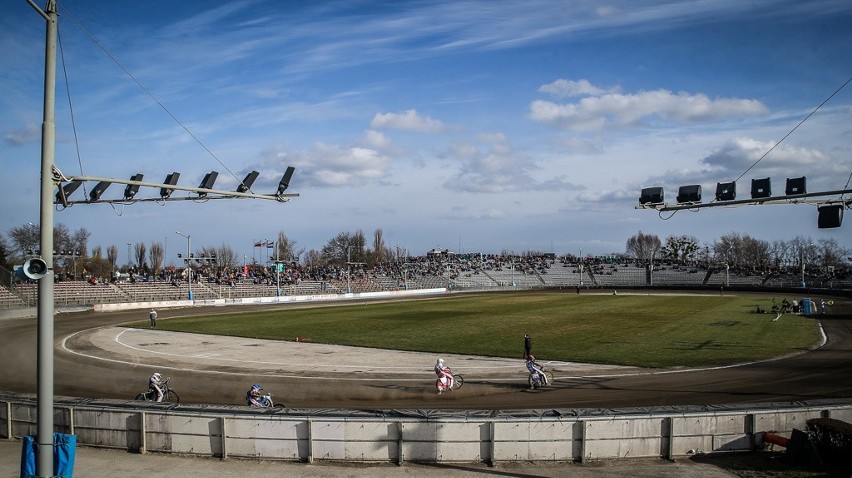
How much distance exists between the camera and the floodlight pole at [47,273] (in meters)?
9.12

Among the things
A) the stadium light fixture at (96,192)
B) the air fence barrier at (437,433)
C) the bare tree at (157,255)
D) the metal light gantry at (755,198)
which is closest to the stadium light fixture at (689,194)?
the metal light gantry at (755,198)

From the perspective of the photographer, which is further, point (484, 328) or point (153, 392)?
point (484, 328)

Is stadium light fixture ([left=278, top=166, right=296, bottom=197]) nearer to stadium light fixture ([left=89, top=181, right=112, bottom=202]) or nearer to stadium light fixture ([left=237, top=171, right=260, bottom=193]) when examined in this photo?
stadium light fixture ([left=237, top=171, right=260, bottom=193])

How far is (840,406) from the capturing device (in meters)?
13.9

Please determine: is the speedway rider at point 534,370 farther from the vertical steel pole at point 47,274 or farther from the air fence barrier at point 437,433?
the vertical steel pole at point 47,274

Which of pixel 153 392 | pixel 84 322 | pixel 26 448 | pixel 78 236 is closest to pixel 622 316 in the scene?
pixel 153 392

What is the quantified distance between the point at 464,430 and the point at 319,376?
1472 cm

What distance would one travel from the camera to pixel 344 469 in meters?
12.4

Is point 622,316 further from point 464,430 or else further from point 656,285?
point 656,285

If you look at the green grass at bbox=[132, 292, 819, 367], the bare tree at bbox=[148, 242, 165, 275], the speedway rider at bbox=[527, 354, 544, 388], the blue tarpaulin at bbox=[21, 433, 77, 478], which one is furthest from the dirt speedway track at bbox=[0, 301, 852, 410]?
the bare tree at bbox=[148, 242, 165, 275]

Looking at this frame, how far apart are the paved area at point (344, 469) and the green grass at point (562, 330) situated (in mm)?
16470

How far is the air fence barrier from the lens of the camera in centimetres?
1270

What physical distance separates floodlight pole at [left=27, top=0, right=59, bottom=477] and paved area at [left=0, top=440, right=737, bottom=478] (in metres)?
3.22

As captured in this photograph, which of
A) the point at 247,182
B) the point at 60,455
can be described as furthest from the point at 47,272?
the point at 247,182
